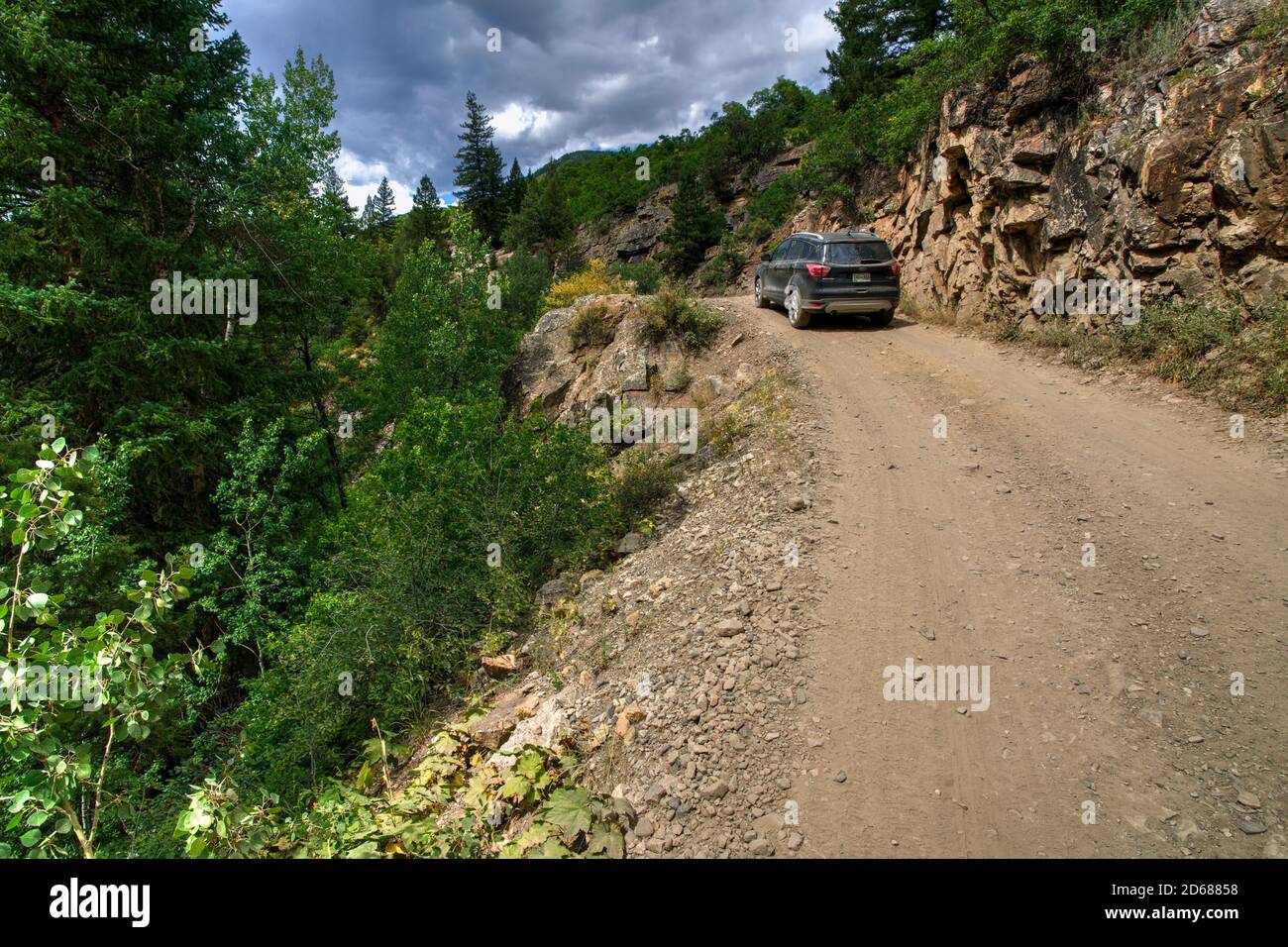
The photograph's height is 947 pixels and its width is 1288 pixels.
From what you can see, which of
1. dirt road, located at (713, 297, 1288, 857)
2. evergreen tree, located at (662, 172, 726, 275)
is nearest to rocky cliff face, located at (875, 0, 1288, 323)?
dirt road, located at (713, 297, 1288, 857)

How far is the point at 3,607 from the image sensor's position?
214cm

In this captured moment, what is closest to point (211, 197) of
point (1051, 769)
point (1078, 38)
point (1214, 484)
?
point (1051, 769)

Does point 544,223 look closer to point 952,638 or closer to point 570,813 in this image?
point 952,638

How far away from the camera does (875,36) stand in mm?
33469

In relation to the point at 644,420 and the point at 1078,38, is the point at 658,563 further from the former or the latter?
the point at 1078,38

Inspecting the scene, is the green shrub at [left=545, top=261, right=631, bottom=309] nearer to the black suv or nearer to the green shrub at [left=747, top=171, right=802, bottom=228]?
the black suv

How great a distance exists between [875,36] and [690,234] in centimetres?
1461

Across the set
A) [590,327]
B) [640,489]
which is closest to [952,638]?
[640,489]

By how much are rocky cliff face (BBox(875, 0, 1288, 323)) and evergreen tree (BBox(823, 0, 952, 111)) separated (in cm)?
2111

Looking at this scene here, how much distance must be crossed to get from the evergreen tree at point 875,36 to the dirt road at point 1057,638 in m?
30.5

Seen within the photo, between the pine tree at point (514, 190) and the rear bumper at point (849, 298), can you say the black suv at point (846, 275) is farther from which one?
the pine tree at point (514, 190)

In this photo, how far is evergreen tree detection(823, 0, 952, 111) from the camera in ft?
101

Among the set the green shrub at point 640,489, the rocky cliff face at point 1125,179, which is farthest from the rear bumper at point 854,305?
the green shrub at point 640,489

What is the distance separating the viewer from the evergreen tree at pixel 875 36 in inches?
1214
